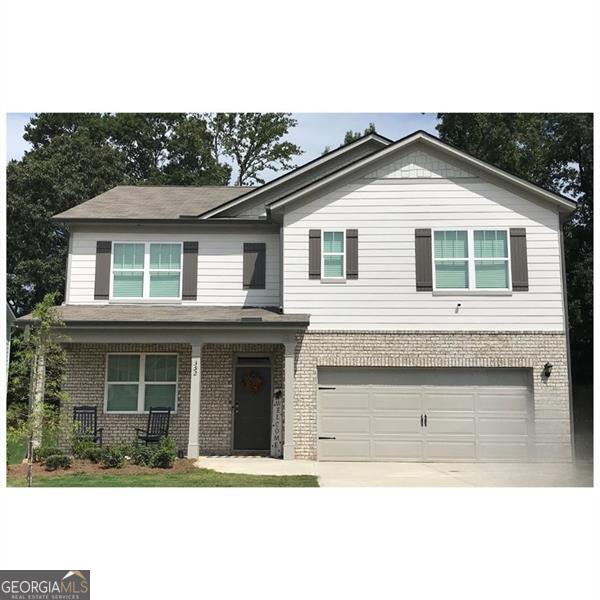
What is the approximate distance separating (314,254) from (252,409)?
13.2 ft

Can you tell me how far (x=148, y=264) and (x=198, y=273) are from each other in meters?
1.29

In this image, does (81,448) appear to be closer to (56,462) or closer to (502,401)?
(56,462)

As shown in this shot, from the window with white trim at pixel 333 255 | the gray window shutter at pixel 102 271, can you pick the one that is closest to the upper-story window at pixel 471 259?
the window with white trim at pixel 333 255

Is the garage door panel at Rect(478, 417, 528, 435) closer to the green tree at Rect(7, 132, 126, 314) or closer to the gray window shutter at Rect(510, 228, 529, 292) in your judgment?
the gray window shutter at Rect(510, 228, 529, 292)

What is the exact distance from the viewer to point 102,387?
15.9 metres

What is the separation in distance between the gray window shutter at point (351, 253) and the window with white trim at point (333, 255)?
9 centimetres

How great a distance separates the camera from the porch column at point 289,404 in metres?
14.6

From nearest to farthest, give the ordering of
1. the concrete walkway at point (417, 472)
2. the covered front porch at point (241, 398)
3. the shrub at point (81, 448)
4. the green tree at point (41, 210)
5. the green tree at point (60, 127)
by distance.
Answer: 1. the concrete walkway at point (417, 472)
2. the shrub at point (81, 448)
3. the covered front porch at point (241, 398)
4. the green tree at point (41, 210)
5. the green tree at point (60, 127)

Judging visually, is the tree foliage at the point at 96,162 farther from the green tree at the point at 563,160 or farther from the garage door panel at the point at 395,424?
the garage door panel at the point at 395,424

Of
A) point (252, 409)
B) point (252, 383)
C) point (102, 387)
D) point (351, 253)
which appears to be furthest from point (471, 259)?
point (102, 387)

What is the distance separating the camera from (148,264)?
16750 millimetres

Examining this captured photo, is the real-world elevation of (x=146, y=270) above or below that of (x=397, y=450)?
above
